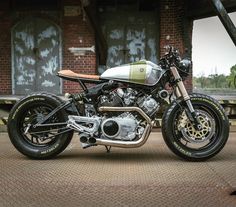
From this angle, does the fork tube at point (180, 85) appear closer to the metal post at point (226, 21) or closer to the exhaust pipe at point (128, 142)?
the exhaust pipe at point (128, 142)

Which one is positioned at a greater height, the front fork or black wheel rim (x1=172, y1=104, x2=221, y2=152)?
the front fork

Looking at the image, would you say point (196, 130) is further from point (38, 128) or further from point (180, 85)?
point (38, 128)

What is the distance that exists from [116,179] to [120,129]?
1136 mm

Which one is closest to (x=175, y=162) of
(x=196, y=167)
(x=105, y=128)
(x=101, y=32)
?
(x=196, y=167)

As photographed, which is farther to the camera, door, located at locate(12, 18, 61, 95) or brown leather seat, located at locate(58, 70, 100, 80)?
door, located at locate(12, 18, 61, 95)

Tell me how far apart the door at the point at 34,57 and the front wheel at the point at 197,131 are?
32.1 ft

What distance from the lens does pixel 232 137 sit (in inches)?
338

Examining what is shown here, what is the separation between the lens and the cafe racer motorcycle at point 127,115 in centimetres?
611

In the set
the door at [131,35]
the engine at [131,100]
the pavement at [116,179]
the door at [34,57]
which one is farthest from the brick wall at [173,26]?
the engine at [131,100]

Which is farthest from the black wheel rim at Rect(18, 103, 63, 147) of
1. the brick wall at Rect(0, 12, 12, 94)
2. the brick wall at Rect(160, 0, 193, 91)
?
the brick wall at Rect(0, 12, 12, 94)

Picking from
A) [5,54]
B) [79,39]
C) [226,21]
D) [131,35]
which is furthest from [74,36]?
[226,21]

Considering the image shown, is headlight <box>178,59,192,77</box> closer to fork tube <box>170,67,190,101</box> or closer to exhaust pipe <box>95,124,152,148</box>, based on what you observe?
fork tube <box>170,67,190,101</box>

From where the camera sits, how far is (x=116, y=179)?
5.04m

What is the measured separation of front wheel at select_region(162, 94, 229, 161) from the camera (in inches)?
240
